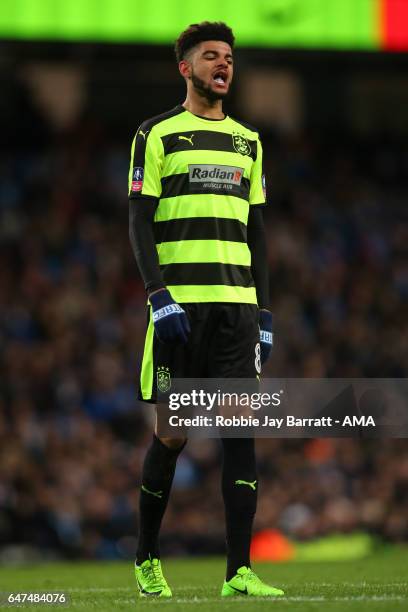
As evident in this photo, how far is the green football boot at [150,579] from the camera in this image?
552 centimetres

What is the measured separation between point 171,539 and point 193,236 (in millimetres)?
7260

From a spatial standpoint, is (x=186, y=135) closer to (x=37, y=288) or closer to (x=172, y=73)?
(x=37, y=288)

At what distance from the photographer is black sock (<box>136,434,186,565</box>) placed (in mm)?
5504

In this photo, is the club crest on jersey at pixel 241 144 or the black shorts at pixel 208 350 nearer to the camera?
the black shorts at pixel 208 350

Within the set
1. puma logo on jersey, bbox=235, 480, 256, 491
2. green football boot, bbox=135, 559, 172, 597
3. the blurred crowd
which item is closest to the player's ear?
puma logo on jersey, bbox=235, 480, 256, 491

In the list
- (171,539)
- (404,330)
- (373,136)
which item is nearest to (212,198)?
(171,539)

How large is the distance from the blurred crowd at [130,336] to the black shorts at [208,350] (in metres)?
6.74

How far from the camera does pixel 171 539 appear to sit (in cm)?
1233

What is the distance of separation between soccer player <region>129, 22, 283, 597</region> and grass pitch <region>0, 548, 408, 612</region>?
0.33 metres

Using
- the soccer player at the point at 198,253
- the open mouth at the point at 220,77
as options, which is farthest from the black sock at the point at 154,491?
the open mouth at the point at 220,77

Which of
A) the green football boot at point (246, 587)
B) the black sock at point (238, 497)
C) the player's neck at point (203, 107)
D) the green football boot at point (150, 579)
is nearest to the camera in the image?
the green football boot at point (246, 587)

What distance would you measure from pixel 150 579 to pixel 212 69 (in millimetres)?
2134

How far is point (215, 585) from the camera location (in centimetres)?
662

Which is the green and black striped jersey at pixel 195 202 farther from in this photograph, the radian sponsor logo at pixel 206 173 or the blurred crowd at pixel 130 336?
the blurred crowd at pixel 130 336
